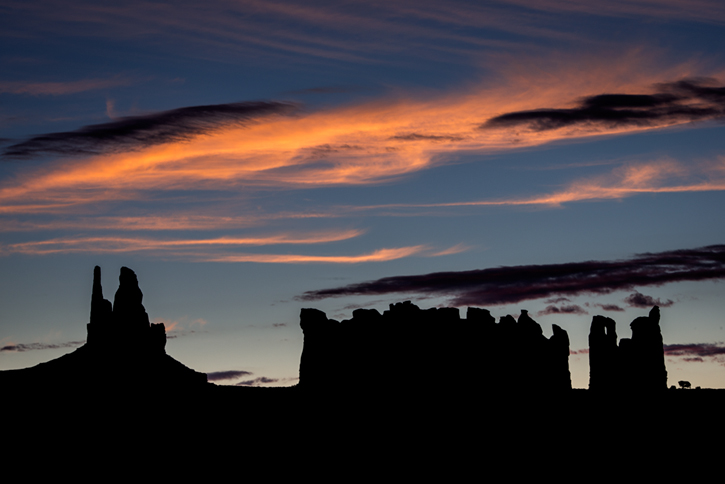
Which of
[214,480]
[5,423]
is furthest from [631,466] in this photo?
[5,423]

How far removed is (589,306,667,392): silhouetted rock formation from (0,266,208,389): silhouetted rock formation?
213ft

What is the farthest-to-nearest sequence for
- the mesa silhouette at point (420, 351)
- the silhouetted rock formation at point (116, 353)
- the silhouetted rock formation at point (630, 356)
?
the silhouetted rock formation at point (630, 356), the mesa silhouette at point (420, 351), the silhouetted rock formation at point (116, 353)

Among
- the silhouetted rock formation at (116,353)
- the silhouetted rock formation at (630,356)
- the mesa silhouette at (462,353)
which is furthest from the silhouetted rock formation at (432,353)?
the silhouetted rock formation at (116,353)

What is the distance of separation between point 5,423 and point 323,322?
4608 centimetres

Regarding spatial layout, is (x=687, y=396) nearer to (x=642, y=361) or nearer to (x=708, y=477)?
(x=642, y=361)

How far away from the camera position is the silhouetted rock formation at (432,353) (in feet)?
422

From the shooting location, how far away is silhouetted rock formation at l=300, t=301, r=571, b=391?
128625mm

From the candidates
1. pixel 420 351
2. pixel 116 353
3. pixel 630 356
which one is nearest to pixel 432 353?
pixel 420 351

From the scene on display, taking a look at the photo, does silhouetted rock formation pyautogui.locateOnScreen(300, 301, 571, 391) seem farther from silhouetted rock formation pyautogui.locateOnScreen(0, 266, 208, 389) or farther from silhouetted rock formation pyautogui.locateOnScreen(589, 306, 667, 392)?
silhouetted rock formation pyautogui.locateOnScreen(0, 266, 208, 389)

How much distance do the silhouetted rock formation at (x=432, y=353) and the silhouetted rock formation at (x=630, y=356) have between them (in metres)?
Result: 6.05

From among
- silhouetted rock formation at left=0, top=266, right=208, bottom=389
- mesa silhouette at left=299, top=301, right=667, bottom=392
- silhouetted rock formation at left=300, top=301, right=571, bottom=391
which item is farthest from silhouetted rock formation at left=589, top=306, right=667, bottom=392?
silhouetted rock formation at left=0, top=266, right=208, bottom=389

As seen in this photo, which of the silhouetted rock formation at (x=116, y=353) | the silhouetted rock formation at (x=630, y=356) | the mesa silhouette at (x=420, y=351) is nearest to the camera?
the silhouetted rock formation at (x=116, y=353)

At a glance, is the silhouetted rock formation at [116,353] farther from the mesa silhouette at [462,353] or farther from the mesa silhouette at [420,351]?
the mesa silhouette at [462,353]

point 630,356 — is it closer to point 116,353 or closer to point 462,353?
point 462,353
